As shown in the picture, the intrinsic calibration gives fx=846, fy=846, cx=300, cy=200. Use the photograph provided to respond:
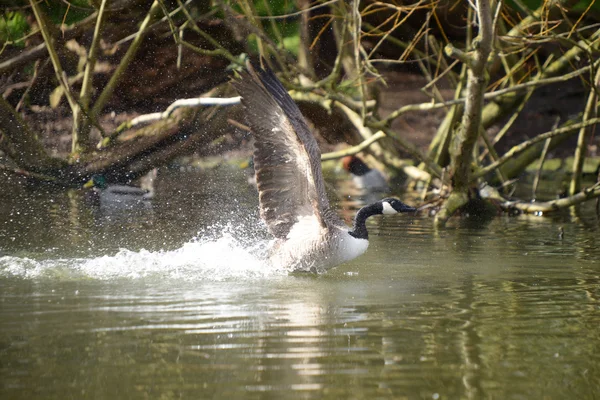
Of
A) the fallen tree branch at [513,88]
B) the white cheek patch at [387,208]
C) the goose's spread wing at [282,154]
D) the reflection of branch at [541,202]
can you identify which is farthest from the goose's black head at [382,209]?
the reflection of branch at [541,202]

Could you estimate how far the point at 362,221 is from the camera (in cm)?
679

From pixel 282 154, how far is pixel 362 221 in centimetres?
87

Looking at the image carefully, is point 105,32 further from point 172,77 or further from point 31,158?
point 31,158

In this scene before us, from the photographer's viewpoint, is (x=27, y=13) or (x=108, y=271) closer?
(x=108, y=271)

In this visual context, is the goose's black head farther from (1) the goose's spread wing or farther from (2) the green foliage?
(2) the green foliage

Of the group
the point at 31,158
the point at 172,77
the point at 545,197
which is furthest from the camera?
the point at 172,77

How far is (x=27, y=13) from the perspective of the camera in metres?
13.8

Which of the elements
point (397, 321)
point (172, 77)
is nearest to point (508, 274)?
point (397, 321)

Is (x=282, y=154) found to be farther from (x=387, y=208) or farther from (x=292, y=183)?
(x=387, y=208)

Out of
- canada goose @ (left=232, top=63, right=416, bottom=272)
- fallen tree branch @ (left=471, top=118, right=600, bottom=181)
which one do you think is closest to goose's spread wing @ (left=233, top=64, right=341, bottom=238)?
canada goose @ (left=232, top=63, right=416, bottom=272)

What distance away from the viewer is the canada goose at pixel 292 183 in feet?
20.9

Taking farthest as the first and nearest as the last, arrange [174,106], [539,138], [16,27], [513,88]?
[16,27] → [174,106] → [539,138] → [513,88]

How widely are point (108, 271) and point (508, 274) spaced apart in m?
3.08

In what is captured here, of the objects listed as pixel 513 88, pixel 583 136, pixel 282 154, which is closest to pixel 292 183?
pixel 282 154
